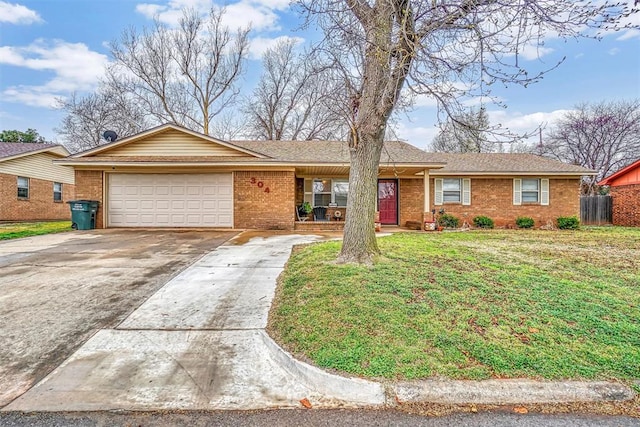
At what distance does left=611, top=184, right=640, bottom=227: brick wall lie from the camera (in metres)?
16.2

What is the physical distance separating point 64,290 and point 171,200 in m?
8.67

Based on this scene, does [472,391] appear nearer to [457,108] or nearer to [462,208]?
[457,108]

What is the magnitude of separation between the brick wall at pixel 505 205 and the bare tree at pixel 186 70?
20075mm

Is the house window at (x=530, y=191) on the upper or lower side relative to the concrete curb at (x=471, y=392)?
upper

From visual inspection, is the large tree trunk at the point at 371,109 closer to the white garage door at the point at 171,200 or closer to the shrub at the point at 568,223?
the white garage door at the point at 171,200

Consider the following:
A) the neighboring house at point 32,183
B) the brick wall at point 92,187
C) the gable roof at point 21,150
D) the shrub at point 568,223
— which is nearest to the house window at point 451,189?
the shrub at point 568,223

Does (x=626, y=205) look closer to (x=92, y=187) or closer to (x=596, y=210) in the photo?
(x=596, y=210)

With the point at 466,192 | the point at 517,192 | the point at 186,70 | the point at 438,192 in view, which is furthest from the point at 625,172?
the point at 186,70

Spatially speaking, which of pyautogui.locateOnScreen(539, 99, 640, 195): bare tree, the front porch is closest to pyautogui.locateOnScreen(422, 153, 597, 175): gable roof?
the front porch

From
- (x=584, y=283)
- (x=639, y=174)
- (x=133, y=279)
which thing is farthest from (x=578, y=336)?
(x=639, y=174)

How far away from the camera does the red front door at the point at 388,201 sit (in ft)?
49.8

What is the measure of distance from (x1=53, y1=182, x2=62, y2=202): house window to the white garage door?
10.9m

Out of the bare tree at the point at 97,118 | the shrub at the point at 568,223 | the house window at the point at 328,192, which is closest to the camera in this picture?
the shrub at the point at 568,223

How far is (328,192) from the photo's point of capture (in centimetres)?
1531
